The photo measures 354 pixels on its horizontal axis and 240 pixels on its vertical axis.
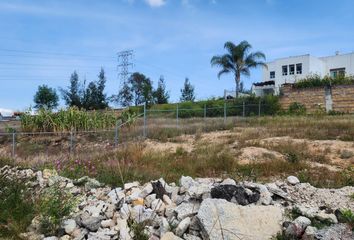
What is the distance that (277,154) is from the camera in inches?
463

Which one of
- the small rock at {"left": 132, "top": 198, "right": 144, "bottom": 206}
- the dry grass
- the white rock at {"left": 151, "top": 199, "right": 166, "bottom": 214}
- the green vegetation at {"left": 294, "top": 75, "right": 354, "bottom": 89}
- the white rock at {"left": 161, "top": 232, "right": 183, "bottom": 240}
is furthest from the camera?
the green vegetation at {"left": 294, "top": 75, "right": 354, "bottom": 89}

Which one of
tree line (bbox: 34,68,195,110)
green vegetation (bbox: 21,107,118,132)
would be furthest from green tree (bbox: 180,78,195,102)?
green vegetation (bbox: 21,107,118,132)

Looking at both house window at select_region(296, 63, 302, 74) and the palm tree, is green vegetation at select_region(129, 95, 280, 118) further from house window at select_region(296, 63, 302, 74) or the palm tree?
house window at select_region(296, 63, 302, 74)

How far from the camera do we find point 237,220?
5.66m

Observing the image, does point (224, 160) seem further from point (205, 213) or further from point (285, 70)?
point (285, 70)

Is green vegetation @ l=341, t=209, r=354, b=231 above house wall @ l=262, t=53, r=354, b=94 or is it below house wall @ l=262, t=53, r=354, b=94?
below

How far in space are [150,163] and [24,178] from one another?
341cm

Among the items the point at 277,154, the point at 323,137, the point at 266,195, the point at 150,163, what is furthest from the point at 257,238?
the point at 323,137

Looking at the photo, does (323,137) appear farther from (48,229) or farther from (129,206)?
(48,229)

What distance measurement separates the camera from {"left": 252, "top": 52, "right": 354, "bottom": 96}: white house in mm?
54000

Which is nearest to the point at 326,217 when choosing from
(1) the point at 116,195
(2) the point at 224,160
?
(1) the point at 116,195

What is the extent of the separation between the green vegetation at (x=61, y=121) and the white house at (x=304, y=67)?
34.3 m

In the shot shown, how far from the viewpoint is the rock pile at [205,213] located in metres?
5.56

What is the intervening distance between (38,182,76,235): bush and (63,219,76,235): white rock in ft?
0.32
